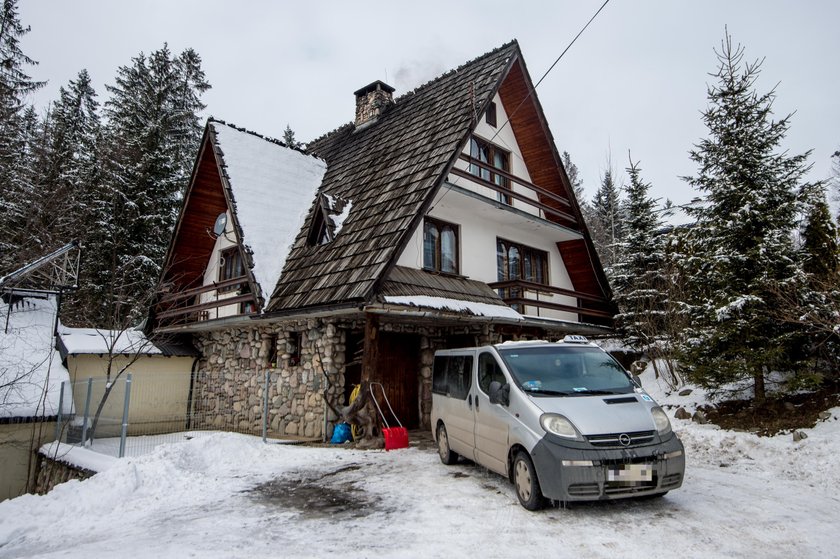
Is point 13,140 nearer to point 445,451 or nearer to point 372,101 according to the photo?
point 372,101

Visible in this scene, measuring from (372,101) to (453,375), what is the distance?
13076 millimetres

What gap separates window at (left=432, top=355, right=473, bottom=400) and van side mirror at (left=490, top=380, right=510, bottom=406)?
1176mm

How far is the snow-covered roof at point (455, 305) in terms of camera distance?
10180mm

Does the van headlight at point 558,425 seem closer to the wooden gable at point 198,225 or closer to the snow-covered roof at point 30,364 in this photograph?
the snow-covered roof at point 30,364

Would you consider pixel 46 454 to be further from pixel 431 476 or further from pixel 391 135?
pixel 391 135

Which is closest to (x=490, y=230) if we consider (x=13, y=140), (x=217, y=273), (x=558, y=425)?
(x=217, y=273)

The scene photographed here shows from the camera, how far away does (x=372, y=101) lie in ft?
60.0

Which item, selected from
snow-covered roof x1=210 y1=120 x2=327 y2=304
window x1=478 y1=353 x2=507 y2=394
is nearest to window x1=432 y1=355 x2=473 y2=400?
window x1=478 y1=353 x2=507 y2=394

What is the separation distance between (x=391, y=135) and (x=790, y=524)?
513 inches

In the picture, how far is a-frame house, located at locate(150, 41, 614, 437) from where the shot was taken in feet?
36.7

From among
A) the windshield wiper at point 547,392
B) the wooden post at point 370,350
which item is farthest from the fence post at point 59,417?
the windshield wiper at point 547,392

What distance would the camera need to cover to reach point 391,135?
15.0 metres

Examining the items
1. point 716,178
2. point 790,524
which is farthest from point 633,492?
point 716,178

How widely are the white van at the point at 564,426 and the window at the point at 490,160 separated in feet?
26.8
